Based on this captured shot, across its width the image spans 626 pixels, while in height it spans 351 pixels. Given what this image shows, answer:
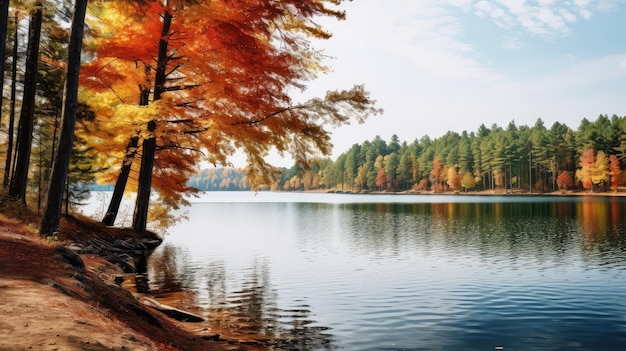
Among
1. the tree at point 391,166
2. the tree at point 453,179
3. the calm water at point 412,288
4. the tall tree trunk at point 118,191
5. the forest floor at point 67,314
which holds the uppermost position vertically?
the tree at point 391,166

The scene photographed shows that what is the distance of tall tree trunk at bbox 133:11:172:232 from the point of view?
2218cm

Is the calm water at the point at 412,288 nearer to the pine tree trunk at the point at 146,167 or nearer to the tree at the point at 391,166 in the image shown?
the pine tree trunk at the point at 146,167

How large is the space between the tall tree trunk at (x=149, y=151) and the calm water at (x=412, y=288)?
2308 millimetres

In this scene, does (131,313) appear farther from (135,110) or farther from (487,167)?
(487,167)

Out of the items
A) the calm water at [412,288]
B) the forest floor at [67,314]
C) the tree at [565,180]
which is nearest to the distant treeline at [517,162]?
the tree at [565,180]

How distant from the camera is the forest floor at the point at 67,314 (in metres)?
7.00

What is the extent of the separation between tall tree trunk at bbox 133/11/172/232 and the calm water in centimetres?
231

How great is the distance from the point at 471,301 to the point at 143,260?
595 inches

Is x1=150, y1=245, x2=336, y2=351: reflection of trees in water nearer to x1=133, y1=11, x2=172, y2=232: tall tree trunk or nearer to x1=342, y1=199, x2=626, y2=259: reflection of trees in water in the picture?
x1=133, y1=11, x2=172, y2=232: tall tree trunk

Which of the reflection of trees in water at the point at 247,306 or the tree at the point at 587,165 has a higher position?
the tree at the point at 587,165

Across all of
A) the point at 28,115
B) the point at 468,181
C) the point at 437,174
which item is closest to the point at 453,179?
the point at 468,181

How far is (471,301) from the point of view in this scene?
1619 cm

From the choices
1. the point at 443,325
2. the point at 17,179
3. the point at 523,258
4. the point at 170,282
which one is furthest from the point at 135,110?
the point at 523,258

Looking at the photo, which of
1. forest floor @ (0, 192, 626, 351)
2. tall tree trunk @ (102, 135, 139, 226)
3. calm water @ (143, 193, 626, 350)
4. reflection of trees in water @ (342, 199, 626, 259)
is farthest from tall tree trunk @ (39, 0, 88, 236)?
reflection of trees in water @ (342, 199, 626, 259)
